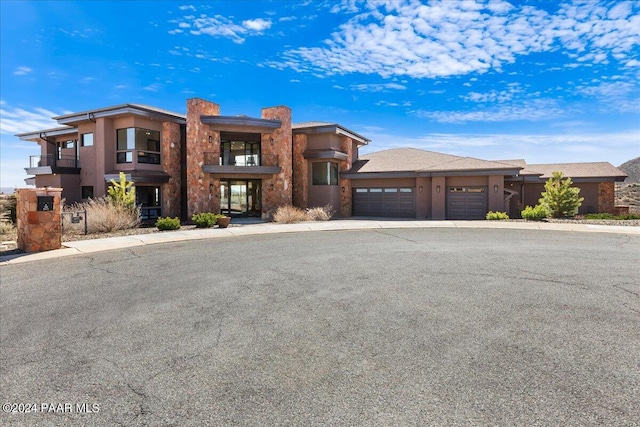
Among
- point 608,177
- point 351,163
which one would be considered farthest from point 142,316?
point 608,177

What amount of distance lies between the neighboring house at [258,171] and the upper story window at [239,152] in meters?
0.07

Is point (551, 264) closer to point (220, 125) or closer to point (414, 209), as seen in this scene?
point (414, 209)

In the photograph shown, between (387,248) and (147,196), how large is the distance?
750 inches

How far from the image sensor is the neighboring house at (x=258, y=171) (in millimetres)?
22875

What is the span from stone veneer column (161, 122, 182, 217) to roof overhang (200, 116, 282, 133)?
2.92 metres

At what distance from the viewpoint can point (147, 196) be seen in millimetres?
24500

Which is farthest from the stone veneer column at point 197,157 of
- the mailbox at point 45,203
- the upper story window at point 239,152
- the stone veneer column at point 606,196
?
the stone veneer column at point 606,196

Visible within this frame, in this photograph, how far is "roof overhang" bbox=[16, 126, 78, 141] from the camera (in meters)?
26.6

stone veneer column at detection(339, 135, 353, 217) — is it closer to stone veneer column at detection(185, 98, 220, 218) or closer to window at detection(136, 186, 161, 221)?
stone veneer column at detection(185, 98, 220, 218)

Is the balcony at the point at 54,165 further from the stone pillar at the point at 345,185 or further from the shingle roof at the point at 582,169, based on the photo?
the shingle roof at the point at 582,169

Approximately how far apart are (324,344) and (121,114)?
2299 centimetres

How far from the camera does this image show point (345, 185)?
2802 centimetres

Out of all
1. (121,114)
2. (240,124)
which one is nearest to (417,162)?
(240,124)

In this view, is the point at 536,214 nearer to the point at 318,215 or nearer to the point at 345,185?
the point at 345,185
